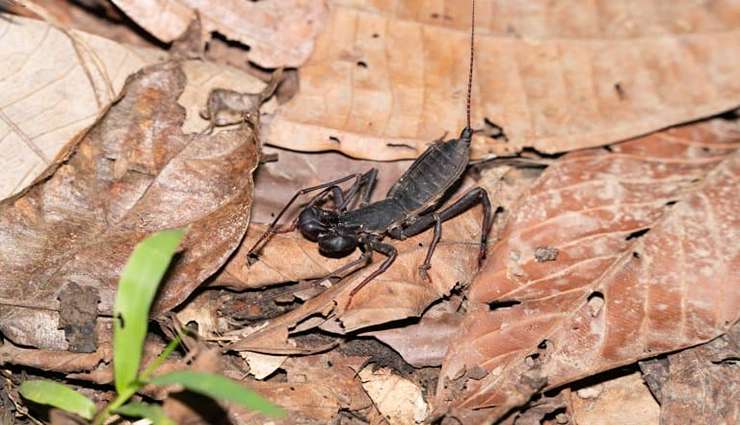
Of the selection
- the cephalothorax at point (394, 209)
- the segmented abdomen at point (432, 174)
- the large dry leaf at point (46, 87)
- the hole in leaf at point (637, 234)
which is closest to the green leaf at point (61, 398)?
the large dry leaf at point (46, 87)

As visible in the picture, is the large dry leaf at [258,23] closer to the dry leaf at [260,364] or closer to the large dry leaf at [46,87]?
the large dry leaf at [46,87]

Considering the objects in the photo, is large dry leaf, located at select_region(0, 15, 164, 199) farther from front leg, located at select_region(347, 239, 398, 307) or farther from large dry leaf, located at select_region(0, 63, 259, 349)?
front leg, located at select_region(347, 239, 398, 307)

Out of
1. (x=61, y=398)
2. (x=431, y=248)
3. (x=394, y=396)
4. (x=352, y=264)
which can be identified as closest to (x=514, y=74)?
(x=431, y=248)

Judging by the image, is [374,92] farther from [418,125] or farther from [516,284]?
[516,284]

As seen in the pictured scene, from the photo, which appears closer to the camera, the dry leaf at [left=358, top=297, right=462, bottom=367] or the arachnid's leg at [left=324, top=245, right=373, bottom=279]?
the dry leaf at [left=358, top=297, right=462, bottom=367]

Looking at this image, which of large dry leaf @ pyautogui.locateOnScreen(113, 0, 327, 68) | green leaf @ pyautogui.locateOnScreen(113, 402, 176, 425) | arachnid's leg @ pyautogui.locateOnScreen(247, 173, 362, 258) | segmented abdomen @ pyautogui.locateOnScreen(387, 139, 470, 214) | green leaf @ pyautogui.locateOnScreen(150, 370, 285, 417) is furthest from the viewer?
large dry leaf @ pyautogui.locateOnScreen(113, 0, 327, 68)

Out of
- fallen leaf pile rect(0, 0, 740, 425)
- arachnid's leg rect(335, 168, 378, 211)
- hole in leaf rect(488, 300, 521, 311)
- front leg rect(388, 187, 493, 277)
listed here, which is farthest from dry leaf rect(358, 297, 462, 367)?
arachnid's leg rect(335, 168, 378, 211)

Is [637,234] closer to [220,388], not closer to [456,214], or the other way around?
[456,214]
